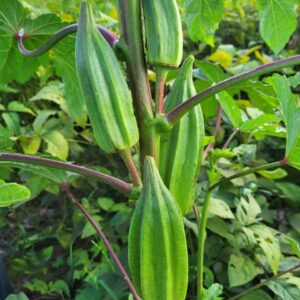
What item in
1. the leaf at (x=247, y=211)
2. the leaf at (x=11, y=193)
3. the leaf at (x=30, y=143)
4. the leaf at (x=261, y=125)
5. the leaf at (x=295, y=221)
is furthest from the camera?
the leaf at (x=30, y=143)

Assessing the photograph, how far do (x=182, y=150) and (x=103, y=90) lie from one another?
6.4 inches

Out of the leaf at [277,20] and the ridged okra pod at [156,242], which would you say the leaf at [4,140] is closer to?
the ridged okra pod at [156,242]

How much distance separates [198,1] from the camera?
36.3 inches

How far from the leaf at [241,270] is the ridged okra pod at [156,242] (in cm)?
38

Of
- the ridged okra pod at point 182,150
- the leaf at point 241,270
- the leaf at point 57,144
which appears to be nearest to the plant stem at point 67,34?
the ridged okra pod at point 182,150

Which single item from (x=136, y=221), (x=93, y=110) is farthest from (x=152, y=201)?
(x=93, y=110)

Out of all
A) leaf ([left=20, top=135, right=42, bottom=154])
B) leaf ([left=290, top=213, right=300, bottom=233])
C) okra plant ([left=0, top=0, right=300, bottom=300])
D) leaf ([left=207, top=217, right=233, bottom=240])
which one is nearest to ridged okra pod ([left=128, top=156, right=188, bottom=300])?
okra plant ([left=0, top=0, right=300, bottom=300])

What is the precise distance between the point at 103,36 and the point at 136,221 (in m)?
0.28

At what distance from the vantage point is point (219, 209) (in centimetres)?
117

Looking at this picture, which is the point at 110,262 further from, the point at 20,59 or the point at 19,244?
the point at 20,59

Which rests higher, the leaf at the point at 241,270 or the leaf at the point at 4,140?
the leaf at the point at 4,140

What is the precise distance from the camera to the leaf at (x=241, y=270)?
1.07 metres

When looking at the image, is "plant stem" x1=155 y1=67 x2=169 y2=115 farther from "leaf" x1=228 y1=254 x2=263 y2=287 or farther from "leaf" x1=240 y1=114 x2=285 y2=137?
"leaf" x1=228 y1=254 x2=263 y2=287

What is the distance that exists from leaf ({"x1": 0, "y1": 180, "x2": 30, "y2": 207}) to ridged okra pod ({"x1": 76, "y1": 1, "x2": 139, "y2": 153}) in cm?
13
